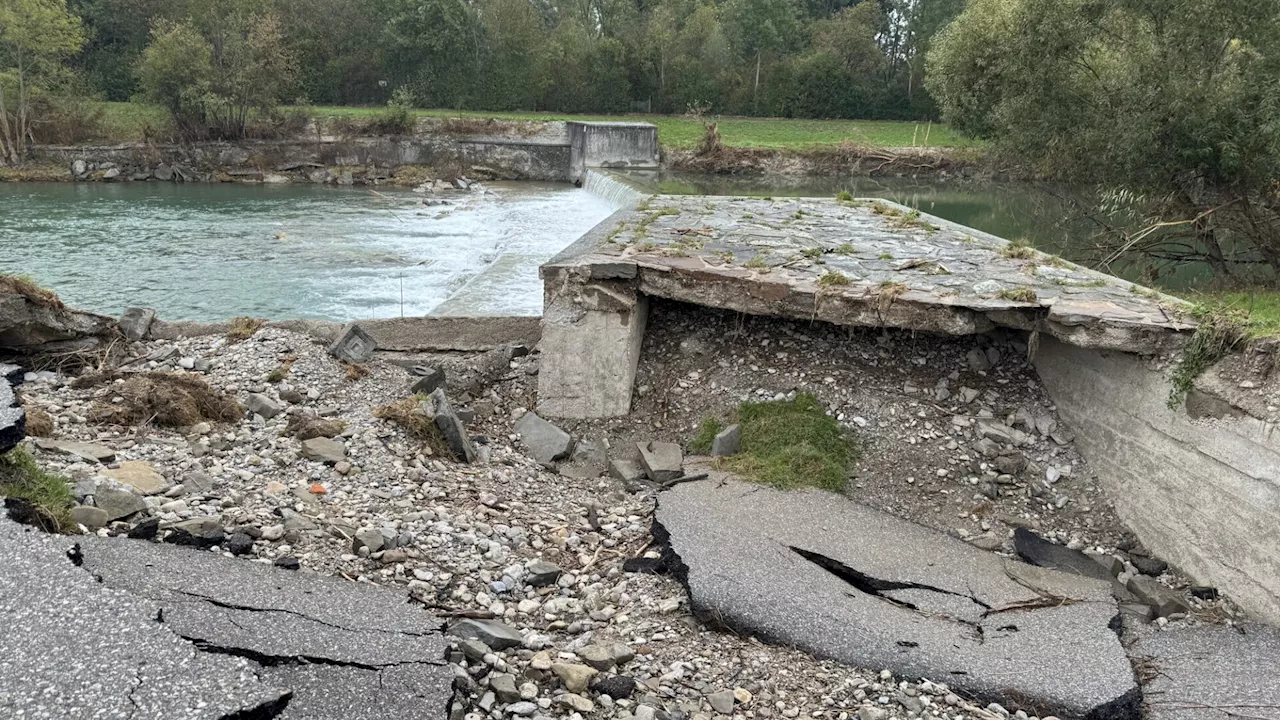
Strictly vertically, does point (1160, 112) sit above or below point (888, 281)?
above

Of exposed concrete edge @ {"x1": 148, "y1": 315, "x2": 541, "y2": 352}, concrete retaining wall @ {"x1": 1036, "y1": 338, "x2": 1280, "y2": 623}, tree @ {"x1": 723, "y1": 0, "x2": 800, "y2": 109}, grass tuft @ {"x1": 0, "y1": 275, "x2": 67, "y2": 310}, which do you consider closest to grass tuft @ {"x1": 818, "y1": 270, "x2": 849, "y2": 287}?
concrete retaining wall @ {"x1": 1036, "y1": 338, "x2": 1280, "y2": 623}

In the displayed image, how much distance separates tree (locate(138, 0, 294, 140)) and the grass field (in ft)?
4.27

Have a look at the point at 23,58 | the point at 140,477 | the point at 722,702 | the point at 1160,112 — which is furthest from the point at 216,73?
the point at 722,702

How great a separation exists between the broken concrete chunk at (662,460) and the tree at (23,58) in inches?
1241

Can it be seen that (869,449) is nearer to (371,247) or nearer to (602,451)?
(602,451)

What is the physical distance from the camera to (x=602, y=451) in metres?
6.09

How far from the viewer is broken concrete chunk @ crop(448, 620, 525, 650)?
3.63 meters

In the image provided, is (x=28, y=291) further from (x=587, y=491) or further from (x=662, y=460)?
(x=662, y=460)

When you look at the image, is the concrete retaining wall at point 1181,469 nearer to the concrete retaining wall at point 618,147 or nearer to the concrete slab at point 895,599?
the concrete slab at point 895,599

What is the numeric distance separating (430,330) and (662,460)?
9.52ft

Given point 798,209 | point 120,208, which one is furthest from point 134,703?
point 120,208

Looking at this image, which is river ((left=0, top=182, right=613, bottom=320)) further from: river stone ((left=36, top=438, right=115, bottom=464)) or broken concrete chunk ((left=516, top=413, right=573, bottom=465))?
river stone ((left=36, top=438, right=115, bottom=464))

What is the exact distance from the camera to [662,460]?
5.80 metres

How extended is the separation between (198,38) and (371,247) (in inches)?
806
